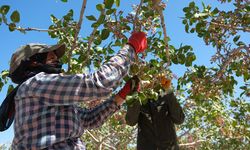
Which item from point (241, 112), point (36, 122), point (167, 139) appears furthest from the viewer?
point (241, 112)

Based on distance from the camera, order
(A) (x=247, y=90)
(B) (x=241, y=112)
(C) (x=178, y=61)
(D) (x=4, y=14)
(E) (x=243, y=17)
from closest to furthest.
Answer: (D) (x=4, y=14), (C) (x=178, y=61), (E) (x=243, y=17), (A) (x=247, y=90), (B) (x=241, y=112)

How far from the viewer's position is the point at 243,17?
140 inches

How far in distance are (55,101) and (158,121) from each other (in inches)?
76.4

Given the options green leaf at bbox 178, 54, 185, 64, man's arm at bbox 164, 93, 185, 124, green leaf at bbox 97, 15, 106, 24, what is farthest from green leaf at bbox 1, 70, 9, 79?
green leaf at bbox 178, 54, 185, 64

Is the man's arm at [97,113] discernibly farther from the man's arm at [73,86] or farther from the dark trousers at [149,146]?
the dark trousers at [149,146]

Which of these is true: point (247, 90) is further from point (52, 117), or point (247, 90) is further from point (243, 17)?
point (52, 117)

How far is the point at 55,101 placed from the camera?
2.11 meters

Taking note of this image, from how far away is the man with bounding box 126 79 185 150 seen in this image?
3.77 m

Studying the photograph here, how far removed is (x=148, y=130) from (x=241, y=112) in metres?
2.99

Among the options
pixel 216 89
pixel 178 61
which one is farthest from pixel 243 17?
pixel 178 61

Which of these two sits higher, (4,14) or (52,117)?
(4,14)

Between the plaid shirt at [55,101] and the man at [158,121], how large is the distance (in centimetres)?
160

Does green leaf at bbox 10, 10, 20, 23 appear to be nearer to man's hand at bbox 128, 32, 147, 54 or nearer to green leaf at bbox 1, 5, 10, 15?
green leaf at bbox 1, 5, 10, 15

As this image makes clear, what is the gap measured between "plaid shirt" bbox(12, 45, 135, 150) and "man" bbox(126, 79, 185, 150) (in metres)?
1.60
